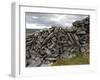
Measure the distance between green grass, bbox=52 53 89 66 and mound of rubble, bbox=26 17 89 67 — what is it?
3cm

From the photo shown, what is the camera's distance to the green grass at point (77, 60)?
212cm

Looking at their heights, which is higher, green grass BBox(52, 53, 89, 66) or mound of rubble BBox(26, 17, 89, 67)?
mound of rubble BBox(26, 17, 89, 67)

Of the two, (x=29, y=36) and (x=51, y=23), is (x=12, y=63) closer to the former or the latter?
(x=29, y=36)

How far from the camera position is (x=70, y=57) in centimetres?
216

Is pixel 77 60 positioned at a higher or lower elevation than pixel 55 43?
lower

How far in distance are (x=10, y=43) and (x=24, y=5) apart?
11.2 inches

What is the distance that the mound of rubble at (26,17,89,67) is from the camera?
2.04 metres

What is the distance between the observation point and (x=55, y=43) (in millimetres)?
2104

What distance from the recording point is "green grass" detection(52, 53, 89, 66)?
6.95 ft

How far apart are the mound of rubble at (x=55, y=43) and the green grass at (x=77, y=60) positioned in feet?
0.09

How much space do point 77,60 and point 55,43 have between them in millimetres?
233

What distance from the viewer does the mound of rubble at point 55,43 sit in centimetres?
204

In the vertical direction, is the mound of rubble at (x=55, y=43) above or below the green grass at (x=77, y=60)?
above

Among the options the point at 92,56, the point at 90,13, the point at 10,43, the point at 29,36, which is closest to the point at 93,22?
the point at 90,13
